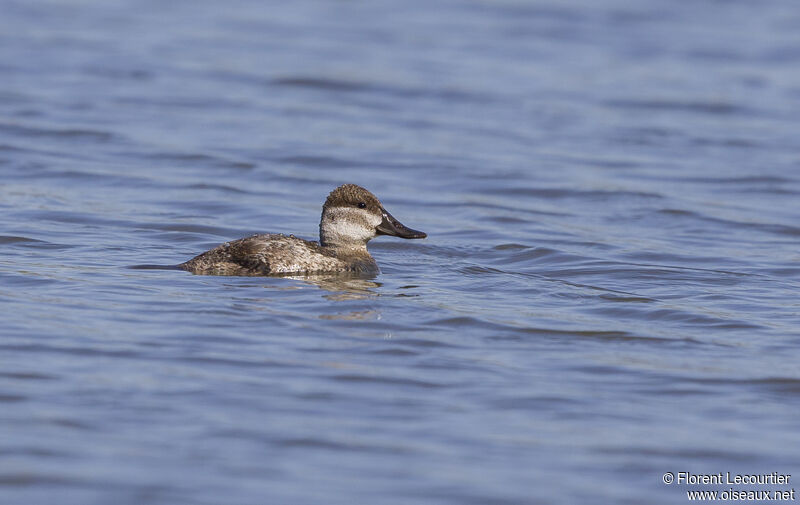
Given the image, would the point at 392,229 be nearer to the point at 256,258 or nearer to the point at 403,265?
the point at 403,265

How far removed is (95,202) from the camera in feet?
40.1

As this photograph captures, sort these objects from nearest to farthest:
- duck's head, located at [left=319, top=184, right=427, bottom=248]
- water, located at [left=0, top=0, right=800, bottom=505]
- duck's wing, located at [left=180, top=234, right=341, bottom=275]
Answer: water, located at [left=0, top=0, right=800, bottom=505]
duck's wing, located at [left=180, top=234, right=341, bottom=275]
duck's head, located at [left=319, top=184, right=427, bottom=248]

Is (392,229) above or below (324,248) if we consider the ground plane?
above

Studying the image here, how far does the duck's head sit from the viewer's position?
32.2ft

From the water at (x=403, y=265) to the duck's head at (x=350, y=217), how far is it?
414mm

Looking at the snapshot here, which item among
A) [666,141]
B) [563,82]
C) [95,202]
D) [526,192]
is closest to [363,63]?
[563,82]

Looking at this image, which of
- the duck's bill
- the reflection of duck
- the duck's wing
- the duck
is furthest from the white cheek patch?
the duck's wing

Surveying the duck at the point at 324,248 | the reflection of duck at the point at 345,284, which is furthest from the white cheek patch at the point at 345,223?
the reflection of duck at the point at 345,284

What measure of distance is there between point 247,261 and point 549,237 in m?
3.64

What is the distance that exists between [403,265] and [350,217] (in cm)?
80

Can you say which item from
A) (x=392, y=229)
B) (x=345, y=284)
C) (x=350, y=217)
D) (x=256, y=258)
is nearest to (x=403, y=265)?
(x=392, y=229)

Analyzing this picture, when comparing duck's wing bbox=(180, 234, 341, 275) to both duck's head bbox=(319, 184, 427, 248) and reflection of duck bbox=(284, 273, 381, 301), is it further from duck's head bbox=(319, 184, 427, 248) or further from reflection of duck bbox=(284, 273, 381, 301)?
duck's head bbox=(319, 184, 427, 248)

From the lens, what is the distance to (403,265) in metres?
10.4

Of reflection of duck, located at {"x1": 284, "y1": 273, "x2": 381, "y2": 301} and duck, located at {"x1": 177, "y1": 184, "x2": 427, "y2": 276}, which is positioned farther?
duck, located at {"x1": 177, "y1": 184, "x2": 427, "y2": 276}
